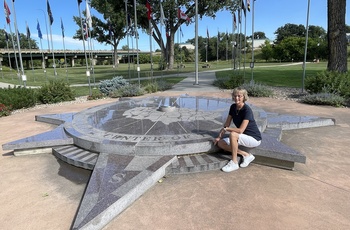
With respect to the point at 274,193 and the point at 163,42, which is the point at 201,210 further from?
the point at 163,42

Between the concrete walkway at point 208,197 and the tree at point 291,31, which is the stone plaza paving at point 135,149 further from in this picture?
the tree at point 291,31

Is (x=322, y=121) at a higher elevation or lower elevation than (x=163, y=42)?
lower

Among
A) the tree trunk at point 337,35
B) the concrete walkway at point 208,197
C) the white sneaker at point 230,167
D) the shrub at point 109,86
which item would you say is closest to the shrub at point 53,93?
the shrub at point 109,86

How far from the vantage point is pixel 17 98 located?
10297 millimetres

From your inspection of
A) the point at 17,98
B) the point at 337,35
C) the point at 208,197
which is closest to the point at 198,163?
the point at 208,197

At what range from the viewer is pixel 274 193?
3465 millimetres

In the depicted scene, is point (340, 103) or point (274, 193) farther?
point (340, 103)

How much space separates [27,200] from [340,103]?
10.5 metres

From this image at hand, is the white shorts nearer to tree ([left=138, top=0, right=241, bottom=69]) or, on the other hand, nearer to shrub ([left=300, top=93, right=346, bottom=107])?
shrub ([left=300, top=93, right=346, bottom=107])

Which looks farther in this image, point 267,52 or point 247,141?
point 267,52

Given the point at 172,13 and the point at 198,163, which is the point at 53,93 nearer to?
the point at 198,163

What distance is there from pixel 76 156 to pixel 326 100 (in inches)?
369

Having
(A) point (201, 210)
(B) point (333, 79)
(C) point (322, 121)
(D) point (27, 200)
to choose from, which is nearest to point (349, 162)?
(C) point (322, 121)

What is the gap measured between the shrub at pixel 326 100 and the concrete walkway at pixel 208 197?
518 cm
